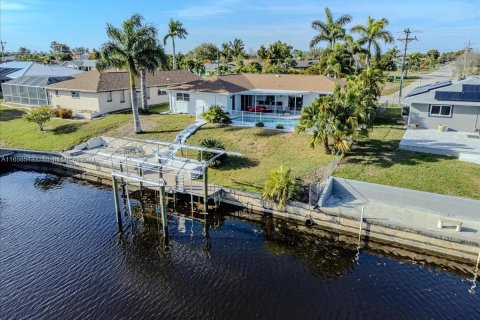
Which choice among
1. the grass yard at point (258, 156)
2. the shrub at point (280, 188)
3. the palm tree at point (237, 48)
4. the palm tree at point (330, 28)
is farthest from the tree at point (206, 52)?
the shrub at point (280, 188)

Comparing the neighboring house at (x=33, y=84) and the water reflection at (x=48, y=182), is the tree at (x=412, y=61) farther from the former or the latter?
the water reflection at (x=48, y=182)

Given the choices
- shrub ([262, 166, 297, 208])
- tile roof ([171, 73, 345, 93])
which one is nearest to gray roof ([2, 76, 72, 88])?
tile roof ([171, 73, 345, 93])

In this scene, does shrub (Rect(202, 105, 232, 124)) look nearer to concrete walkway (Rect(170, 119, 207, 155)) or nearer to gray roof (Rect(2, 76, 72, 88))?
concrete walkway (Rect(170, 119, 207, 155))

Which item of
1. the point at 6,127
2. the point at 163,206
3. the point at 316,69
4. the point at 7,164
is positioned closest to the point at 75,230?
the point at 163,206

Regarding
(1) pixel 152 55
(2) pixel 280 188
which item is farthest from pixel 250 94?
(2) pixel 280 188

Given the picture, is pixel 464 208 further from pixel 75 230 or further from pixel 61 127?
pixel 61 127
